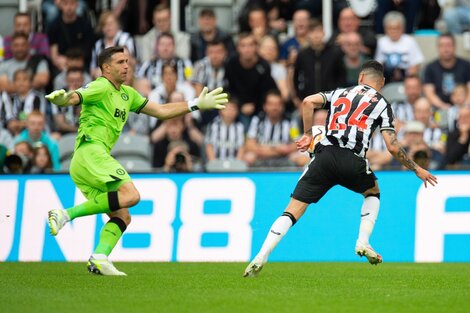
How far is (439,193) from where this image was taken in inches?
610

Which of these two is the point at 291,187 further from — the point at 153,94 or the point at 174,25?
the point at 174,25

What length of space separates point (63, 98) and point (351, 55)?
28.8 feet

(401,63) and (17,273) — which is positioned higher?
(401,63)

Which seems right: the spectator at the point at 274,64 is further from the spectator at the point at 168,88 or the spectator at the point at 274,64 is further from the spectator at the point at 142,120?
the spectator at the point at 142,120

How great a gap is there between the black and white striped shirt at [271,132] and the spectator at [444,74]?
97.9 inches

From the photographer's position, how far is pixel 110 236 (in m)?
12.4

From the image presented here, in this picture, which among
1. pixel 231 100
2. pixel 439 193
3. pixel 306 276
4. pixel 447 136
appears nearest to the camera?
pixel 306 276

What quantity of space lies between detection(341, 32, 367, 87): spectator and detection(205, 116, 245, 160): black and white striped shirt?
197 centimetres

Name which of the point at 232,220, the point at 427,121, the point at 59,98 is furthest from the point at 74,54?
the point at 59,98

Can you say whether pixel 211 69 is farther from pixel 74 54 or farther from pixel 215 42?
pixel 74 54

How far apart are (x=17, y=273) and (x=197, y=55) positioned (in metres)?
8.40

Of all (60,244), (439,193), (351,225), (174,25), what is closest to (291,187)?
(351,225)

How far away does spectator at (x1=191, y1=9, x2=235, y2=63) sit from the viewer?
2038 centimetres

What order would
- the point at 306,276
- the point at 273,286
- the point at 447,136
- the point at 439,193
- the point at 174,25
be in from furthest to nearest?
1. the point at 174,25
2. the point at 447,136
3. the point at 439,193
4. the point at 306,276
5. the point at 273,286
